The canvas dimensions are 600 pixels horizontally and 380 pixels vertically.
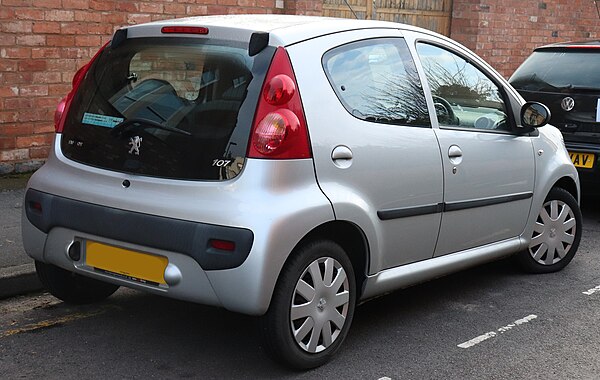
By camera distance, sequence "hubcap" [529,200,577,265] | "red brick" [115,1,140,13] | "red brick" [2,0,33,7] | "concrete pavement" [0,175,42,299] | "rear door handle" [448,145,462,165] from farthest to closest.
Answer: "red brick" [115,1,140,13], "red brick" [2,0,33,7], "hubcap" [529,200,577,265], "concrete pavement" [0,175,42,299], "rear door handle" [448,145,462,165]

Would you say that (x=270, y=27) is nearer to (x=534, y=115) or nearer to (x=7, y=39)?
(x=534, y=115)

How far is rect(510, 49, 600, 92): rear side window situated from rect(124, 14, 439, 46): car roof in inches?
151

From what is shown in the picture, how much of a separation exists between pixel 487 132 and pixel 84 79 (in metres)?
2.31

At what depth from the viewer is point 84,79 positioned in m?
4.57

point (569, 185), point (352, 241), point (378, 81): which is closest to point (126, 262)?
point (352, 241)

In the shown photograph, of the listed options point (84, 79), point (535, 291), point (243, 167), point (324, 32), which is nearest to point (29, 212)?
point (84, 79)

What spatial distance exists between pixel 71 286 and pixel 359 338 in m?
1.58

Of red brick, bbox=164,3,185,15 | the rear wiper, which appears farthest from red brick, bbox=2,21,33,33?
the rear wiper

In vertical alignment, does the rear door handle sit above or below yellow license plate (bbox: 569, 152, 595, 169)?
above

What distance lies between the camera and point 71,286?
16.0 ft

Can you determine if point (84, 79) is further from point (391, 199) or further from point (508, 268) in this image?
point (508, 268)

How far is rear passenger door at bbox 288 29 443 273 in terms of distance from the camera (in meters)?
4.13

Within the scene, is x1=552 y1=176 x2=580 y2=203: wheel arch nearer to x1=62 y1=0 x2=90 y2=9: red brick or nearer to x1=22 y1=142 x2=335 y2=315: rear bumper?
x1=22 y1=142 x2=335 y2=315: rear bumper

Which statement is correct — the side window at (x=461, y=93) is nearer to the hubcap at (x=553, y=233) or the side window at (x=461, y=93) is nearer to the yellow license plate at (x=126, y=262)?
the hubcap at (x=553, y=233)
